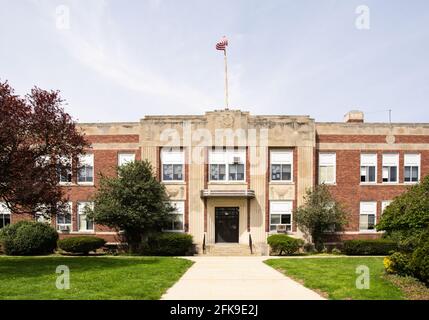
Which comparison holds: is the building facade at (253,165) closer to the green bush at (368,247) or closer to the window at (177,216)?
the window at (177,216)

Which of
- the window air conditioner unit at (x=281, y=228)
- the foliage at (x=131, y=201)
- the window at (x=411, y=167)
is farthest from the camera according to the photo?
the window at (x=411, y=167)

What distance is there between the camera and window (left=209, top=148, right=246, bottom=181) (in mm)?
28938

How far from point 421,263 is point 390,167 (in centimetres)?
1924

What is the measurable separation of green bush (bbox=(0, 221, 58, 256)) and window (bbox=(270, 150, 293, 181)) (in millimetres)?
14932

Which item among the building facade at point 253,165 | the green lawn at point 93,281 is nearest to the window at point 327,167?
the building facade at point 253,165

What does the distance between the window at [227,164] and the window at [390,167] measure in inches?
390

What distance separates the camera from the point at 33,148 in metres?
17.7

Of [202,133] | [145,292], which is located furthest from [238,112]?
[145,292]

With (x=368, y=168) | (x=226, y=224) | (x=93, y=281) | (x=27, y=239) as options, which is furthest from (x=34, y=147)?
(x=368, y=168)

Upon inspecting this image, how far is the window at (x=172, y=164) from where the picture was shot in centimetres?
2914

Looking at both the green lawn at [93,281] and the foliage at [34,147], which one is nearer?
the green lawn at [93,281]

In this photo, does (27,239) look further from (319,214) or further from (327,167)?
(327,167)

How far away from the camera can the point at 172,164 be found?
29.2m
